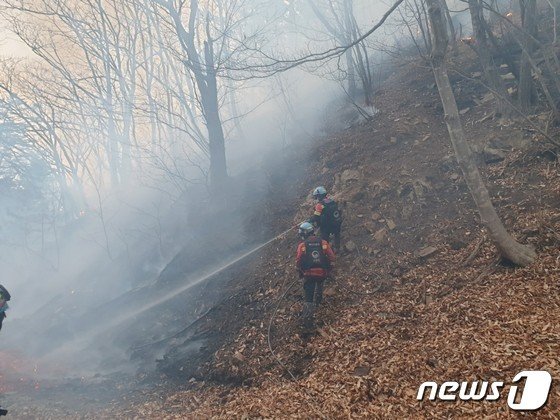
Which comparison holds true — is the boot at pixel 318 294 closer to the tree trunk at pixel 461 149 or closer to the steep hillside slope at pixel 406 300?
the steep hillside slope at pixel 406 300

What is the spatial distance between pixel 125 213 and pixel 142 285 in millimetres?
9475

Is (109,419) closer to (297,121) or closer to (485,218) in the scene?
(485,218)

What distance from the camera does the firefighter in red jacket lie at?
308 inches

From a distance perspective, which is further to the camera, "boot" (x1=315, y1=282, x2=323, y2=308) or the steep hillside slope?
"boot" (x1=315, y1=282, x2=323, y2=308)

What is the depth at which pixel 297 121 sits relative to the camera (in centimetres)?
2264

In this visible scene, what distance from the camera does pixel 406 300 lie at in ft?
23.0

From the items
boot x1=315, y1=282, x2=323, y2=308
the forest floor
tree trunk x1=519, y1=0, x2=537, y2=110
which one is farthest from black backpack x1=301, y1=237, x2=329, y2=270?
tree trunk x1=519, y1=0, x2=537, y2=110

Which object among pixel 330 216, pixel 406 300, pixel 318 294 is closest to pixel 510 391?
pixel 406 300

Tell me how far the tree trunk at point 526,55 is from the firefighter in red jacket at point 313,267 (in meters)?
7.39

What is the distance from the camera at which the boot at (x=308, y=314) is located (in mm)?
7491

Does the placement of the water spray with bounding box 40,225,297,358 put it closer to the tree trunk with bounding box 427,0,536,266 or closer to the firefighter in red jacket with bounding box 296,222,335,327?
the firefighter in red jacket with bounding box 296,222,335,327

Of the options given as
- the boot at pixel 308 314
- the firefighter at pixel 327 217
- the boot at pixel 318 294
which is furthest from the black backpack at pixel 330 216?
the boot at pixel 308 314

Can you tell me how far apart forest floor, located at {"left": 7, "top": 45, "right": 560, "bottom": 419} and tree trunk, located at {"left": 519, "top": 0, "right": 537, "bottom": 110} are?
0.95m

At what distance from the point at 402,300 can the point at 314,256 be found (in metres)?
2.03
